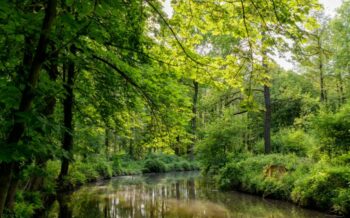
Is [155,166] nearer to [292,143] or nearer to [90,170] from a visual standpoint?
[90,170]

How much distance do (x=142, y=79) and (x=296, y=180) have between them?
8519 millimetres

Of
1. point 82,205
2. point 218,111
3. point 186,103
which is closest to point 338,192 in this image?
point 186,103

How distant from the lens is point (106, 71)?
20.6ft

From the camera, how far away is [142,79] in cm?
659

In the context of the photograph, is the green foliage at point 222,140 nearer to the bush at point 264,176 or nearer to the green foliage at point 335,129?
the bush at point 264,176

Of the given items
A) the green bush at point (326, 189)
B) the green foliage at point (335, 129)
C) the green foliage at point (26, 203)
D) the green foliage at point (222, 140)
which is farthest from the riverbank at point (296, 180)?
the green foliage at point (26, 203)

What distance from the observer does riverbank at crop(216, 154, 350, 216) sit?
1031 centimetres

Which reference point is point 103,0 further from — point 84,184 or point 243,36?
point 84,184

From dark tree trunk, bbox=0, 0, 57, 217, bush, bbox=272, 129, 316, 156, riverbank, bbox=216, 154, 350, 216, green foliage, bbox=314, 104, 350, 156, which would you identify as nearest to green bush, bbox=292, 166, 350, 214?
riverbank, bbox=216, 154, 350, 216

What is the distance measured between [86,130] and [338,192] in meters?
8.17

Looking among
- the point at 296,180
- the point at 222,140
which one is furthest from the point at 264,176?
the point at 222,140

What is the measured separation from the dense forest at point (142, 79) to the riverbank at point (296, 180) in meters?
0.04

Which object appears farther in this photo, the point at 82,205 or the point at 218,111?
the point at 218,111

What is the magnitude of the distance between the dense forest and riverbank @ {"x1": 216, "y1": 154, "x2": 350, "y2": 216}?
1.7 inches
